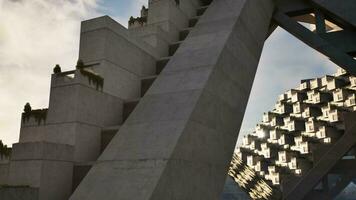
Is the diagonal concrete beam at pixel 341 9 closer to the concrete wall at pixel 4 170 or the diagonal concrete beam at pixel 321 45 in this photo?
the diagonal concrete beam at pixel 321 45

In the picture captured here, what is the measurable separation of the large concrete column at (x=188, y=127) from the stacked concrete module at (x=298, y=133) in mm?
8205

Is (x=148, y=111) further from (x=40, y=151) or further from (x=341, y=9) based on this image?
(x=341, y=9)

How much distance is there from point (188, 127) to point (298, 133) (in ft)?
48.6

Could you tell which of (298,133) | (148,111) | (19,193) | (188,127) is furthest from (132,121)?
(298,133)

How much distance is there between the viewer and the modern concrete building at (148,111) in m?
5.57

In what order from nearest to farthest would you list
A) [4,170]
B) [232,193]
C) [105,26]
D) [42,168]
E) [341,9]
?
[42,168], [4,170], [105,26], [341,9], [232,193]

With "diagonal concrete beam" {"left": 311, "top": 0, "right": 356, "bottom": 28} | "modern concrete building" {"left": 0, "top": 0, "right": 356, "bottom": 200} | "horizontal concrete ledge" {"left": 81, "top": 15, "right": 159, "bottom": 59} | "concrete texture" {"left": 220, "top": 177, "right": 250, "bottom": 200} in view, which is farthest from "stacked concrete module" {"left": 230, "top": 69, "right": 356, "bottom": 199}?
"concrete texture" {"left": 220, "top": 177, "right": 250, "bottom": 200}

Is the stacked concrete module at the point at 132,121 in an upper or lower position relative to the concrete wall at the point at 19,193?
upper

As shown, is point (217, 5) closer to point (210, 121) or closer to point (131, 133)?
point (210, 121)

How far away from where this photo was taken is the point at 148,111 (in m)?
6.87

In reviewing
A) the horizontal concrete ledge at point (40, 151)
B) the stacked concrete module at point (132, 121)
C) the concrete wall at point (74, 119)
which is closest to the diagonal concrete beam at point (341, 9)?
the stacked concrete module at point (132, 121)

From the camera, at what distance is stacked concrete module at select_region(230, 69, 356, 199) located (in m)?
15.8

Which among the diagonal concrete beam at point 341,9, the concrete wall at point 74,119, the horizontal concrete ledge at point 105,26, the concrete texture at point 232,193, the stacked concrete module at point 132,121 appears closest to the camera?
the stacked concrete module at point 132,121

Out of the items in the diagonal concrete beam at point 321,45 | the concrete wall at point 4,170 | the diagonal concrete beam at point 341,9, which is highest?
the diagonal concrete beam at point 341,9
